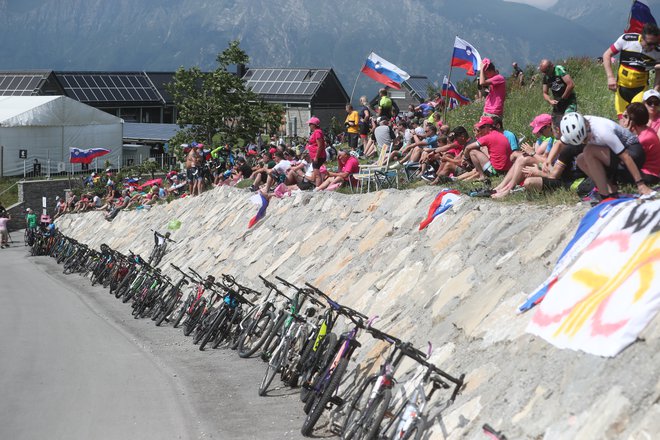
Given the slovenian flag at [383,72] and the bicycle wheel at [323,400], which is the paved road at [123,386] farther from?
the slovenian flag at [383,72]

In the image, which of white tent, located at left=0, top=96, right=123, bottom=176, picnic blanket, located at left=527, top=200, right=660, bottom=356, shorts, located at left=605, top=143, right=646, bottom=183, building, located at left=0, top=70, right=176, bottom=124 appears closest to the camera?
picnic blanket, located at left=527, top=200, right=660, bottom=356

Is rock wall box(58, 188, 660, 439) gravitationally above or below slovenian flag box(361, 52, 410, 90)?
below

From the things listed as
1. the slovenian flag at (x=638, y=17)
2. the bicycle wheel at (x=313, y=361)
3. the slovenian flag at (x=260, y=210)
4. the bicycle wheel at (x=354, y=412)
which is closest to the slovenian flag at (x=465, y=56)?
the slovenian flag at (x=260, y=210)

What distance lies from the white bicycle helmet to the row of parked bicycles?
2592mm

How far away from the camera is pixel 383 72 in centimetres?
2616

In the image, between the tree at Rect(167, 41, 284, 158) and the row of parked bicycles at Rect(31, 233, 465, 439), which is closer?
the row of parked bicycles at Rect(31, 233, 465, 439)

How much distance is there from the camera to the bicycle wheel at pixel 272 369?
39.4 feet

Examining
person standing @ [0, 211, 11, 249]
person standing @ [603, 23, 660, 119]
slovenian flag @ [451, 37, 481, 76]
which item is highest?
slovenian flag @ [451, 37, 481, 76]

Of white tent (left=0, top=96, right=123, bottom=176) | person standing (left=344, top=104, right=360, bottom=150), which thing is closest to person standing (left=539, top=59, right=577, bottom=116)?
person standing (left=344, top=104, right=360, bottom=150)

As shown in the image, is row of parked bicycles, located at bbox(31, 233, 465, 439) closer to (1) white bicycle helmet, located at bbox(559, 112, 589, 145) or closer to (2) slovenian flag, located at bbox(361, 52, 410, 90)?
(1) white bicycle helmet, located at bbox(559, 112, 589, 145)

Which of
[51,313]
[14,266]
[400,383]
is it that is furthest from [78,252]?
[400,383]

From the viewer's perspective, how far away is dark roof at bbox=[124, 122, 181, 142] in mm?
72188

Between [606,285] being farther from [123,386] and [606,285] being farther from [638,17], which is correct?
[638,17]

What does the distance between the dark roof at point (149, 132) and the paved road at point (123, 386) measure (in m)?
53.5
